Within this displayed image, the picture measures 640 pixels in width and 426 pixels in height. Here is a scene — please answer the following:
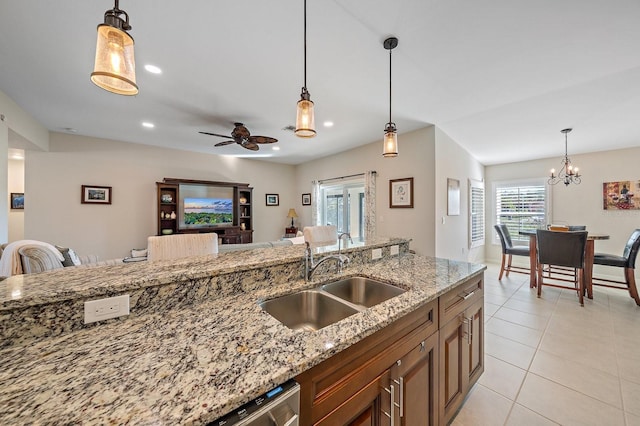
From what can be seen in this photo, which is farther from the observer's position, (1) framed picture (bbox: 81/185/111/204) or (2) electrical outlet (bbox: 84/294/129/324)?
(1) framed picture (bbox: 81/185/111/204)

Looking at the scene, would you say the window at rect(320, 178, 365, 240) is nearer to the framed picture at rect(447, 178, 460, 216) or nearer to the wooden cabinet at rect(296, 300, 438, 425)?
the framed picture at rect(447, 178, 460, 216)

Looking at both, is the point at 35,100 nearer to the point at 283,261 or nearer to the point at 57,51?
the point at 57,51

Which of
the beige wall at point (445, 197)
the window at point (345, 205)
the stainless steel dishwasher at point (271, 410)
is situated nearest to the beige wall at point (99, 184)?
the window at point (345, 205)

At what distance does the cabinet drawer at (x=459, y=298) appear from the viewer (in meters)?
1.33

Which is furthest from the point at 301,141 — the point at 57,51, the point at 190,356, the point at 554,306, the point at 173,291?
the point at 554,306

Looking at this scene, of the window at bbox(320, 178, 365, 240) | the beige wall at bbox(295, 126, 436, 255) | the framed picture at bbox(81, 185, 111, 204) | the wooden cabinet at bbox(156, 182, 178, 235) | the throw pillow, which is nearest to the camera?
the throw pillow

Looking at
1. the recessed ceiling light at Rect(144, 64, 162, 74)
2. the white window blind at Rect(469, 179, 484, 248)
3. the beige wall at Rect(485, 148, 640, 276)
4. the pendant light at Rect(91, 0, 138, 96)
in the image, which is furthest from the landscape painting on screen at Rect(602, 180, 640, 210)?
the recessed ceiling light at Rect(144, 64, 162, 74)

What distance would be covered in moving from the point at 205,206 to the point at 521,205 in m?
6.99

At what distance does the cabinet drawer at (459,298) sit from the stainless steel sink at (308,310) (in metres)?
0.57

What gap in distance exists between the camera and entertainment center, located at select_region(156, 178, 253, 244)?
4.88 meters

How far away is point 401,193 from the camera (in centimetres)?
417

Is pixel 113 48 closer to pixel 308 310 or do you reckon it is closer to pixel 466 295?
pixel 308 310

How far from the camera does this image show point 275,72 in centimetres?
232

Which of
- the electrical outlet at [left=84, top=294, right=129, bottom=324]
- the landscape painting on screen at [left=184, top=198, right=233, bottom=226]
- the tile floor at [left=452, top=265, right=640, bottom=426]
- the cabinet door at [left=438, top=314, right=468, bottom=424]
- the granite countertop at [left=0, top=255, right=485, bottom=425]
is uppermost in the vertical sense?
the landscape painting on screen at [left=184, top=198, right=233, bottom=226]
